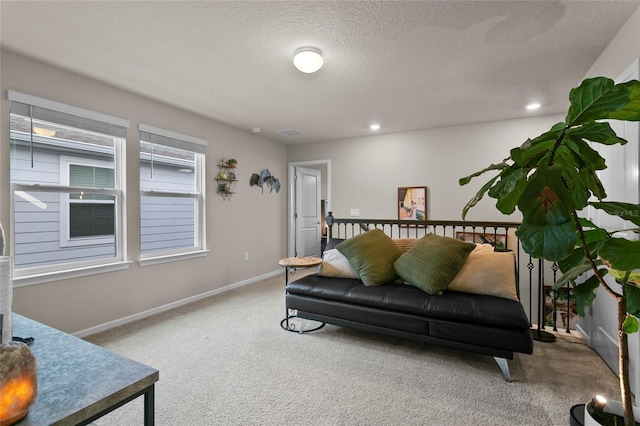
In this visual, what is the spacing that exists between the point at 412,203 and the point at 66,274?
14.4ft

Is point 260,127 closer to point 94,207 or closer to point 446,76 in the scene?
point 94,207

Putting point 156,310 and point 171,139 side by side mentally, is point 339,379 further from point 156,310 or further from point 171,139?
point 171,139

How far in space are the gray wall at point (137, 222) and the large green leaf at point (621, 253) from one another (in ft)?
12.2

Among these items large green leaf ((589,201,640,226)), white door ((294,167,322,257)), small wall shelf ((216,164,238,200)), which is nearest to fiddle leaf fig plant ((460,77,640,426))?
large green leaf ((589,201,640,226))

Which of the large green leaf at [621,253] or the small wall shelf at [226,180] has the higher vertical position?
the small wall shelf at [226,180]

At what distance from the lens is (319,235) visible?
6691 mm

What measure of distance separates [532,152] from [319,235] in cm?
575

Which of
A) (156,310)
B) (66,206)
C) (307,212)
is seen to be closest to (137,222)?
(66,206)

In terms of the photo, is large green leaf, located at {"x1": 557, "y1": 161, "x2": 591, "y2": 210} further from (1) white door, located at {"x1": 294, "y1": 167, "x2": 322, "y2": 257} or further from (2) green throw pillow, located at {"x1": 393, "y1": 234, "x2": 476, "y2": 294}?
(1) white door, located at {"x1": 294, "y1": 167, "x2": 322, "y2": 257}

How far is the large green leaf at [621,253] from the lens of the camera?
37.5 inches

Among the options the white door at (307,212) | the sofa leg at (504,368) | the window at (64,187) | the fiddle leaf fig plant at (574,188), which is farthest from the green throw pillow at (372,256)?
the white door at (307,212)

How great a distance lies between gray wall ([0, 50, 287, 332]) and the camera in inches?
99.3

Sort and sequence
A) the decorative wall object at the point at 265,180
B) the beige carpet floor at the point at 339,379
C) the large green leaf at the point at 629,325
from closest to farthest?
the large green leaf at the point at 629,325 → the beige carpet floor at the point at 339,379 → the decorative wall object at the point at 265,180

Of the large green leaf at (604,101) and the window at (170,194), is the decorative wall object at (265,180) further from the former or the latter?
the large green leaf at (604,101)
